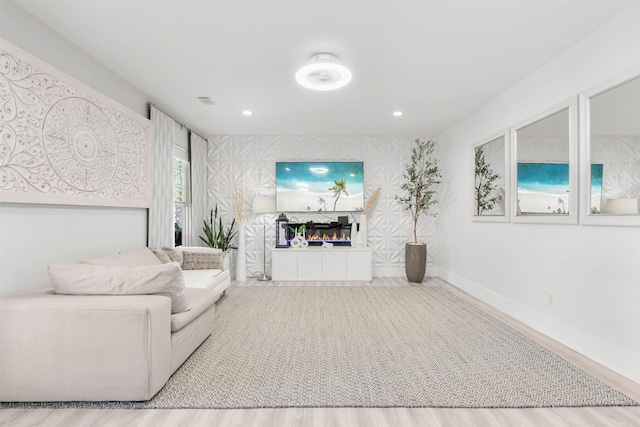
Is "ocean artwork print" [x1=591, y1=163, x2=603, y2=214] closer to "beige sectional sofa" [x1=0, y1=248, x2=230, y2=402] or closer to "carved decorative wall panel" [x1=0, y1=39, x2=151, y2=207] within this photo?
"beige sectional sofa" [x1=0, y1=248, x2=230, y2=402]

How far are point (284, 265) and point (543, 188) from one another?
12.9 ft

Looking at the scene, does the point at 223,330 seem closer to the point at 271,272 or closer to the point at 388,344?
the point at 388,344

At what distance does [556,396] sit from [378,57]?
2.97 metres

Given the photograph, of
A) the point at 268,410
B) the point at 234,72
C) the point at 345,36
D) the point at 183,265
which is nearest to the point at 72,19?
the point at 234,72

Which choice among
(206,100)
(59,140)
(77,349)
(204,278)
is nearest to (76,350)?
(77,349)

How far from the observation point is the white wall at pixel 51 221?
2273mm

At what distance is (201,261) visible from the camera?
4367 mm

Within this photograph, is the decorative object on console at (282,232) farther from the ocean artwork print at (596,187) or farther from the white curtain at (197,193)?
the ocean artwork print at (596,187)

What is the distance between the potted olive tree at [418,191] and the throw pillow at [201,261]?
316cm

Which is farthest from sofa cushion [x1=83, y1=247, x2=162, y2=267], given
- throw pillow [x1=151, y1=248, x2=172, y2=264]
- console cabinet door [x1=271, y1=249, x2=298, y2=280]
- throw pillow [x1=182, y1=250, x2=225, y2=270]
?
console cabinet door [x1=271, y1=249, x2=298, y2=280]

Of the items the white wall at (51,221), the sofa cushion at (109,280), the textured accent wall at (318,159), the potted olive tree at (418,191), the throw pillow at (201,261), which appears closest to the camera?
the sofa cushion at (109,280)

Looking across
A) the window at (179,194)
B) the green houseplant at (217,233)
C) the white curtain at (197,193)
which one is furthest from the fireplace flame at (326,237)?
the window at (179,194)

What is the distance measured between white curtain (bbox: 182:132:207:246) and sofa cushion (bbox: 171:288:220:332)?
94.7 inches

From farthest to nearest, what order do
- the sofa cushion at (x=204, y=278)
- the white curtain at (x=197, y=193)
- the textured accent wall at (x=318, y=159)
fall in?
the textured accent wall at (x=318, y=159)
the white curtain at (x=197, y=193)
the sofa cushion at (x=204, y=278)
